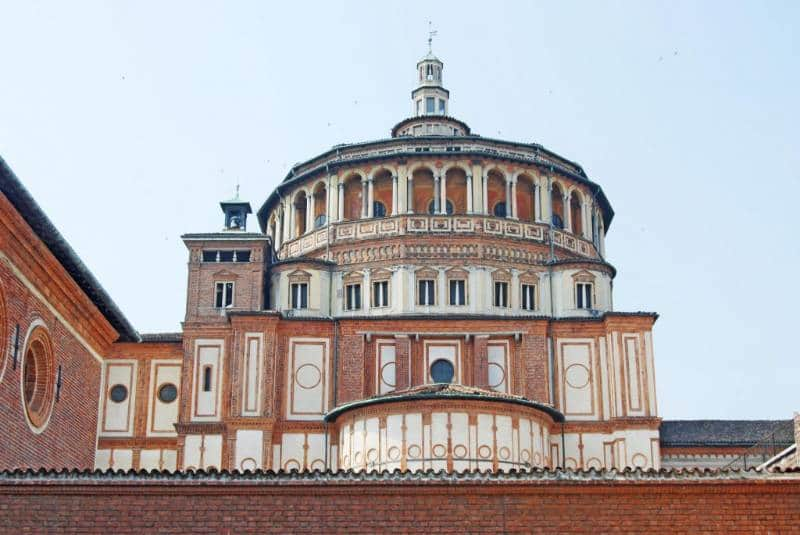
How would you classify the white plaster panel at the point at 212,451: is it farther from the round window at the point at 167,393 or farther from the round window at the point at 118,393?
the round window at the point at 118,393

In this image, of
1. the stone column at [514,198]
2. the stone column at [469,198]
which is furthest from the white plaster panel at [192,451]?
the stone column at [514,198]

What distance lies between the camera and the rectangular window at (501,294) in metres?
51.7

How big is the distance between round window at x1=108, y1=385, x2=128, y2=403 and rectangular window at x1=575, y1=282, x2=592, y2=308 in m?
19.5

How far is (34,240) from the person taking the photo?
23.5 meters

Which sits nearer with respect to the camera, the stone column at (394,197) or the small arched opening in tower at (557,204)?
the stone column at (394,197)

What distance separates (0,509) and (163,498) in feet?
8.93

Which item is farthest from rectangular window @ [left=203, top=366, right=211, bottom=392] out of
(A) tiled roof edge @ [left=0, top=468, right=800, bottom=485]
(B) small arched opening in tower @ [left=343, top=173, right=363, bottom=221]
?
(A) tiled roof edge @ [left=0, top=468, right=800, bottom=485]

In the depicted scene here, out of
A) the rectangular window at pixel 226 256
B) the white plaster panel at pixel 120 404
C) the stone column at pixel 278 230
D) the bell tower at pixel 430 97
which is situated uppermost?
the bell tower at pixel 430 97

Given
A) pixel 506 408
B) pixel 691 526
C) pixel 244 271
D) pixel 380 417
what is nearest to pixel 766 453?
pixel 506 408

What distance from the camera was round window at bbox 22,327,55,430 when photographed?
2539 cm

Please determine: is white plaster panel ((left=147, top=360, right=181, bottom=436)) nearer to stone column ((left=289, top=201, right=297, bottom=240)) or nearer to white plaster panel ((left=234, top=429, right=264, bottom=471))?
white plaster panel ((left=234, top=429, right=264, bottom=471))

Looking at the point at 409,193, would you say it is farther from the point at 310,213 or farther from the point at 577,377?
the point at 577,377

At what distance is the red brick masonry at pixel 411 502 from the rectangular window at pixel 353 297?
103ft

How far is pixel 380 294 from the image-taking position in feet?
170
